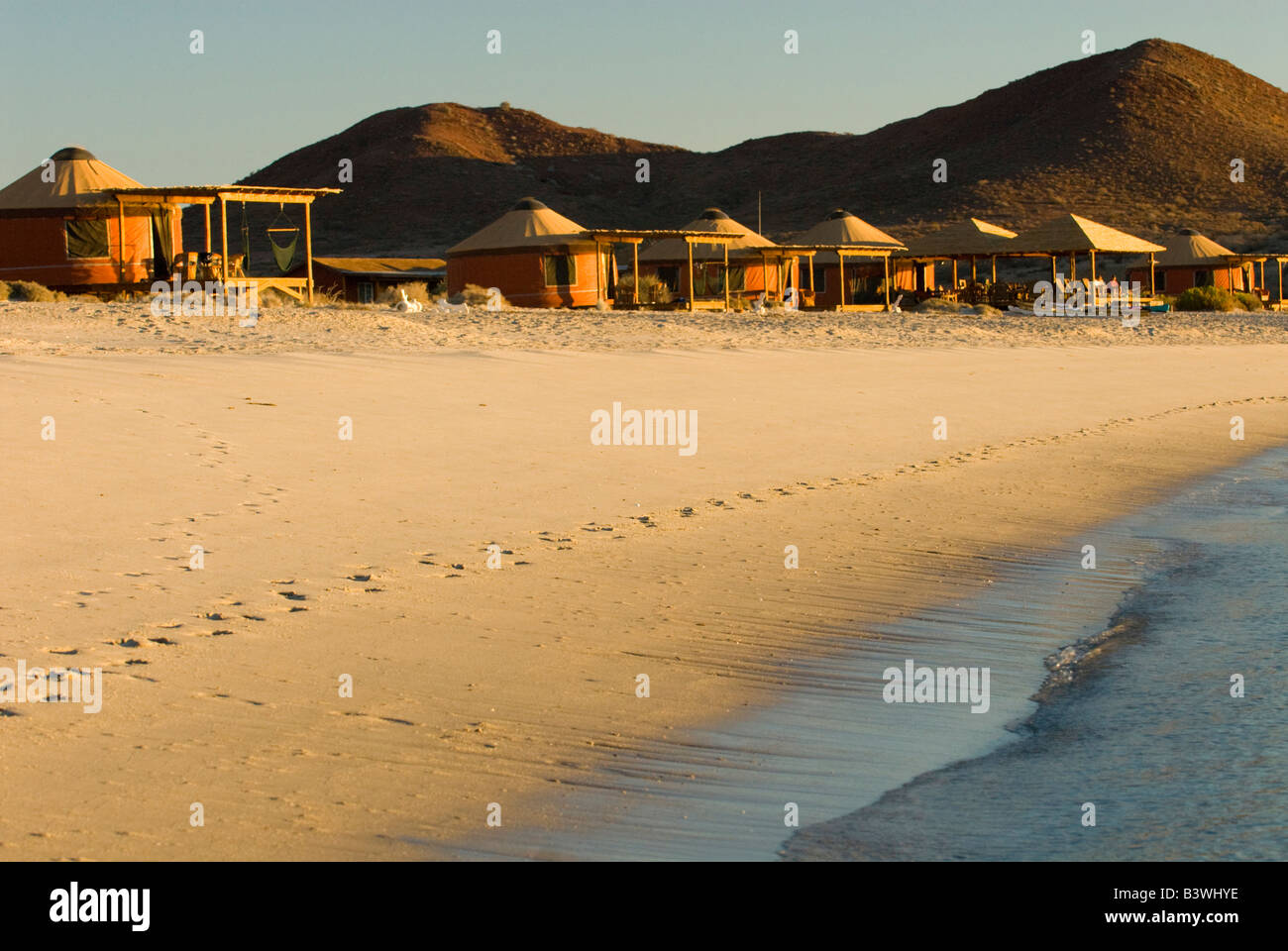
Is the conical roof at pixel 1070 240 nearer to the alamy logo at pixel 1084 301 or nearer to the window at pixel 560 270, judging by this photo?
the alamy logo at pixel 1084 301

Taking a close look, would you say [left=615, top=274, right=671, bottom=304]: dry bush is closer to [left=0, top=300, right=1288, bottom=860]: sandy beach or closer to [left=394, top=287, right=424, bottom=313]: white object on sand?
[left=394, top=287, right=424, bottom=313]: white object on sand

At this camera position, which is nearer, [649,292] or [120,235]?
[120,235]

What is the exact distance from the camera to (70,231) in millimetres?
27969

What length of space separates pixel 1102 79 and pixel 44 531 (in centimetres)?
9550

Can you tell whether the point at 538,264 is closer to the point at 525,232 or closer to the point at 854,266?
the point at 525,232

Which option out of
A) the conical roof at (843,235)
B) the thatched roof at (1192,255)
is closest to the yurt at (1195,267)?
the thatched roof at (1192,255)

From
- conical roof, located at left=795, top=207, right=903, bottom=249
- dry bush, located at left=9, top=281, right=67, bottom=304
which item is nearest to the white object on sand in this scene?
dry bush, located at left=9, top=281, right=67, bottom=304

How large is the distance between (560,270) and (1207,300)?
18.4 metres

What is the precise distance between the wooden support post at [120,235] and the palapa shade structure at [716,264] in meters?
15.7

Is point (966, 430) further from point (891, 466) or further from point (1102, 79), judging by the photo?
point (1102, 79)

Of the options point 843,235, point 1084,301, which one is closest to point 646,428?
point 1084,301

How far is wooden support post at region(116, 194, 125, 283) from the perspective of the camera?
26766 mm
